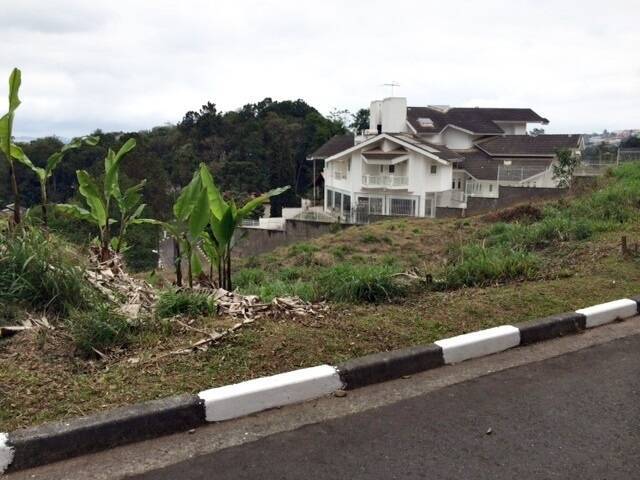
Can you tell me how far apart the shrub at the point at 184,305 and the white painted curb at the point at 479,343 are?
1.76 metres

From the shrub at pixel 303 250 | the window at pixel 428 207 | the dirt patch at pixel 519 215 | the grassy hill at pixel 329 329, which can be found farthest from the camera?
the window at pixel 428 207

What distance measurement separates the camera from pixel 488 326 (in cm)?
441

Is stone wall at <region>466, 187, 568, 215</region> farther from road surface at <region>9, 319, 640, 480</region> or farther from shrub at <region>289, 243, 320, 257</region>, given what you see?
road surface at <region>9, 319, 640, 480</region>

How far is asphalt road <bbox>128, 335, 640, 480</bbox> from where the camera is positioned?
2615 millimetres

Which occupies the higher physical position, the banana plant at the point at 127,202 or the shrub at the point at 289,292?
the banana plant at the point at 127,202

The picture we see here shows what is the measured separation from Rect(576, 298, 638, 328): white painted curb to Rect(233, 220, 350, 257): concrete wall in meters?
22.2

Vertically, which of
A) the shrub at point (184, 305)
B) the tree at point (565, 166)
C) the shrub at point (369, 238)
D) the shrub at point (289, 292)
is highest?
the tree at point (565, 166)

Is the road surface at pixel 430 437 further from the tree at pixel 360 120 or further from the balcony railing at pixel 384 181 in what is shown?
the tree at pixel 360 120

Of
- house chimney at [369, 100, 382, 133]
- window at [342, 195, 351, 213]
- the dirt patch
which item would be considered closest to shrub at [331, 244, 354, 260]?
the dirt patch

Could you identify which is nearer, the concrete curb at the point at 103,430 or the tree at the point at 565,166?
the concrete curb at the point at 103,430

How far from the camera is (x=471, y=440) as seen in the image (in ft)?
9.50

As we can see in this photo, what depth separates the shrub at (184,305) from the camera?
434 cm

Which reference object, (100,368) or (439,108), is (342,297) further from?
(439,108)

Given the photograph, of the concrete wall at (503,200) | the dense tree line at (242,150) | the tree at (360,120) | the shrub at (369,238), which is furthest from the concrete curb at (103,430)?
the tree at (360,120)
